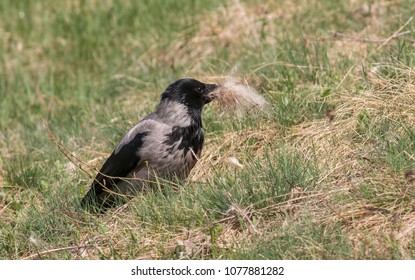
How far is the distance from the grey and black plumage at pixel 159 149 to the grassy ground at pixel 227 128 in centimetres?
20

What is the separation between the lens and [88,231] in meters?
5.40

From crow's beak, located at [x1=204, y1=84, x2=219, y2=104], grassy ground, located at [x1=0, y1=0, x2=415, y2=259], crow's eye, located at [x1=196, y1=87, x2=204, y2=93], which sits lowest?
grassy ground, located at [x1=0, y1=0, x2=415, y2=259]

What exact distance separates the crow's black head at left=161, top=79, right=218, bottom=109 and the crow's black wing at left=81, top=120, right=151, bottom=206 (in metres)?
0.28

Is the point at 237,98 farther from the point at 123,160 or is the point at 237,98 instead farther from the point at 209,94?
the point at 123,160

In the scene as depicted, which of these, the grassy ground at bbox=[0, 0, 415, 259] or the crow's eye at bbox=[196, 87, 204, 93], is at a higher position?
the crow's eye at bbox=[196, 87, 204, 93]

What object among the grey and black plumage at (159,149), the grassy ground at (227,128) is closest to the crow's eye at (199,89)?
the grey and black plumage at (159,149)

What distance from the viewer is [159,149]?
5.99 meters

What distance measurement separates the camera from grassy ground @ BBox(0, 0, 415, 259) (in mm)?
4854

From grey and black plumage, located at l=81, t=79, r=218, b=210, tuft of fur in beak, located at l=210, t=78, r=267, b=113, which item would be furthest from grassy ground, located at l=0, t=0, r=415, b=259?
grey and black plumage, located at l=81, t=79, r=218, b=210

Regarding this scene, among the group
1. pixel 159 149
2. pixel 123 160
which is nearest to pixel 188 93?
pixel 159 149

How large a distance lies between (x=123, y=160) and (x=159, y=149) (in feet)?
0.96

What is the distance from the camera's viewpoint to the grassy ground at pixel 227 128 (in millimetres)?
4854

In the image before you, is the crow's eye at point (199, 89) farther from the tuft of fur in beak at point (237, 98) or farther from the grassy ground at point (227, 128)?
the grassy ground at point (227, 128)

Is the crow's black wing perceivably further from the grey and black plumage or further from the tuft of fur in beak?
the tuft of fur in beak
